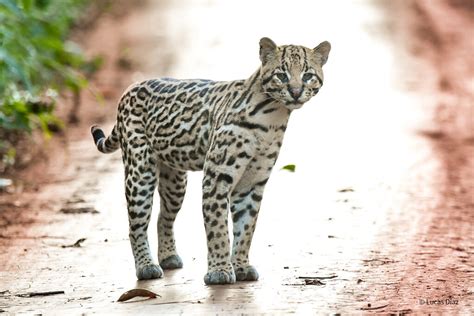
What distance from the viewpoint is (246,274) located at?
924 cm

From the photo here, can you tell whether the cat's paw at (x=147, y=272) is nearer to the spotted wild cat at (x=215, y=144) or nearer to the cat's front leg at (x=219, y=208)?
the spotted wild cat at (x=215, y=144)

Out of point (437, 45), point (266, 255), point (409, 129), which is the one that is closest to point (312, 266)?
point (266, 255)

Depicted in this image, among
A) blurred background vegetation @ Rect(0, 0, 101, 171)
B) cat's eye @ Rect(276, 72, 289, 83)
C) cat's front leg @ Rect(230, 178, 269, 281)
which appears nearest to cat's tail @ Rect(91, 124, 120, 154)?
cat's front leg @ Rect(230, 178, 269, 281)

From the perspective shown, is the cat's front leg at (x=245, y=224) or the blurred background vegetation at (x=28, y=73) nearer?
the cat's front leg at (x=245, y=224)

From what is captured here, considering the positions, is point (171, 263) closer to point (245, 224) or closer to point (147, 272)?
point (147, 272)

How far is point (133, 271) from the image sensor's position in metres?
9.87

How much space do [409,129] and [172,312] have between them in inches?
363

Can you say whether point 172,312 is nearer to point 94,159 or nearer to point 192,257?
point 192,257

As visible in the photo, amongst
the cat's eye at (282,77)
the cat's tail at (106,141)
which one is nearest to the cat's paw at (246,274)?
the cat's eye at (282,77)

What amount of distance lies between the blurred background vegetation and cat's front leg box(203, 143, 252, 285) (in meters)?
4.91

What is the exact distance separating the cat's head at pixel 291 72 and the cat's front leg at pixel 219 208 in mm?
552

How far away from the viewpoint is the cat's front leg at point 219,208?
9023 millimetres

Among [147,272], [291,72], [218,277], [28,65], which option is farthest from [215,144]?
[28,65]

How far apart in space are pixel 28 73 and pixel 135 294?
7.47 m
